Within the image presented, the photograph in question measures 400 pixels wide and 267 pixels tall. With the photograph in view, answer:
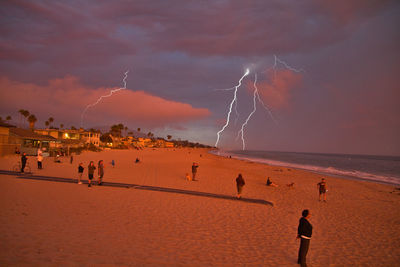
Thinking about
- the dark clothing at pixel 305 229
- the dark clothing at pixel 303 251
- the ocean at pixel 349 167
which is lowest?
the ocean at pixel 349 167

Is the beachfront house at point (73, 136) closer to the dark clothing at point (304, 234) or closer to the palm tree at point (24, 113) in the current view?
the palm tree at point (24, 113)

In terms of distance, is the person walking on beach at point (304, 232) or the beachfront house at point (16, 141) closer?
the person walking on beach at point (304, 232)

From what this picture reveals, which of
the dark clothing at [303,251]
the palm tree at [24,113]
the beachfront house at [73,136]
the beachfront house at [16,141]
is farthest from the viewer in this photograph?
the palm tree at [24,113]

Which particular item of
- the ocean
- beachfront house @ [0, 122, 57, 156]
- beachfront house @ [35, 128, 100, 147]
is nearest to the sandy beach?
beachfront house @ [0, 122, 57, 156]

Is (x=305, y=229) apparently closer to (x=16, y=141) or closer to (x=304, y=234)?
(x=304, y=234)

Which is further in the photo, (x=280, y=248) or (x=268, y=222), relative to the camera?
(x=268, y=222)

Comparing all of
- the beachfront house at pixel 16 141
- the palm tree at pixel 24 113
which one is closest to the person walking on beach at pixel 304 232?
the beachfront house at pixel 16 141

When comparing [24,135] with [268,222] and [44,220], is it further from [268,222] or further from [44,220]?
[268,222]

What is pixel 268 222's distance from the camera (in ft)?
33.4

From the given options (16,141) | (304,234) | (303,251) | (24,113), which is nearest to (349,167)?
(303,251)

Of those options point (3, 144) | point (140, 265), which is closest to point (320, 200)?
point (140, 265)

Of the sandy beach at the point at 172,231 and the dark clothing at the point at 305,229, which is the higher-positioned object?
the dark clothing at the point at 305,229

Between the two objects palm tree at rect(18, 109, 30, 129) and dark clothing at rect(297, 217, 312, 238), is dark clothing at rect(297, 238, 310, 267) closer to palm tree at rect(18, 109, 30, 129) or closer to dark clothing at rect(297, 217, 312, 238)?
dark clothing at rect(297, 217, 312, 238)

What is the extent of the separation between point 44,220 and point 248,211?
28.3 feet
